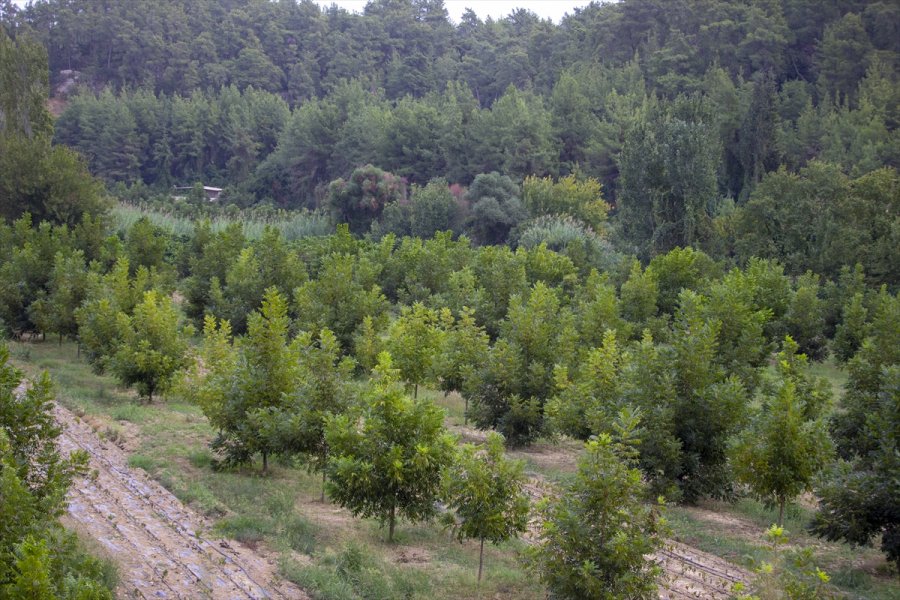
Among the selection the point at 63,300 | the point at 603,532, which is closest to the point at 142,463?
the point at 603,532

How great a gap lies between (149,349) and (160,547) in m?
8.77

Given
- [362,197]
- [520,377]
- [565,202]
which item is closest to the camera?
[520,377]

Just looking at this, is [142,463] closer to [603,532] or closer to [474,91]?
[603,532]

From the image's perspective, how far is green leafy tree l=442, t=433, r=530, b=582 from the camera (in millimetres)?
11133

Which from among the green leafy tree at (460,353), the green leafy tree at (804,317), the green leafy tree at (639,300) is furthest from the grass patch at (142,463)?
the green leafy tree at (804,317)

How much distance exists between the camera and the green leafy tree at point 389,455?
1233 centimetres

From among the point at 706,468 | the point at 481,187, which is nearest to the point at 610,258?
the point at 481,187

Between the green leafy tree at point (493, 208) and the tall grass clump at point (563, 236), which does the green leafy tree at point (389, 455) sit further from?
the green leafy tree at point (493, 208)

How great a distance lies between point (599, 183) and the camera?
57.0m

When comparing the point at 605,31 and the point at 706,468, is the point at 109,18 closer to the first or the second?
the point at 605,31

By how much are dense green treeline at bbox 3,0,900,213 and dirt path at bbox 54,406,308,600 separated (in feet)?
107

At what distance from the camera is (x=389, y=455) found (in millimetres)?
12281

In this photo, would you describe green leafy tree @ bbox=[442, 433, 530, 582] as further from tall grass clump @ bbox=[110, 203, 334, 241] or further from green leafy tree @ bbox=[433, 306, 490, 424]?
tall grass clump @ bbox=[110, 203, 334, 241]

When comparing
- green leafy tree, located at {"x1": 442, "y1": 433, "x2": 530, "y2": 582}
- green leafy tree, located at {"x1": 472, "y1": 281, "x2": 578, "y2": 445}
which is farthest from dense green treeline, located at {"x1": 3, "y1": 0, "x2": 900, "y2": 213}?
green leafy tree, located at {"x1": 442, "y1": 433, "x2": 530, "y2": 582}
